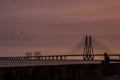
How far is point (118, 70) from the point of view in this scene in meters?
26.2

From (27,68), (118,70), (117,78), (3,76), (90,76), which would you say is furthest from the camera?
(118,70)

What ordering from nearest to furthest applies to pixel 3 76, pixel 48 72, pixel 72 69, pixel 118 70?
pixel 3 76 → pixel 48 72 → pixel 72 69 → pixel 118 70

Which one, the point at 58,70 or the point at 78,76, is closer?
the point at 58,70

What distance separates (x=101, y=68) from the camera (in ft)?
72.9

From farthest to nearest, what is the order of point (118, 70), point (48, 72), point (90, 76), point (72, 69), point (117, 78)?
point (118, 70) < point (117, 78) < point (90, 76) < point (72, 69) < point (48, 72)

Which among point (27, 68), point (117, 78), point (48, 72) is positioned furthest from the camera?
point (117, 78)

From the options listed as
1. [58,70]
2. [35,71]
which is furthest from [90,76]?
[35,71]

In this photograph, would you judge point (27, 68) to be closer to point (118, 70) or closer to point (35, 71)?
point (35, 71)

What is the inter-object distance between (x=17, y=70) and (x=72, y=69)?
12.6 feet

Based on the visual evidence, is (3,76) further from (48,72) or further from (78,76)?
(78,76)

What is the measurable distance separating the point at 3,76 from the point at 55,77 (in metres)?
3.14

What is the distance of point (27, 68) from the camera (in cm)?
1512

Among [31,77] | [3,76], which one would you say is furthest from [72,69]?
[3,76]

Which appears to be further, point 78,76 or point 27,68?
point 78,76
